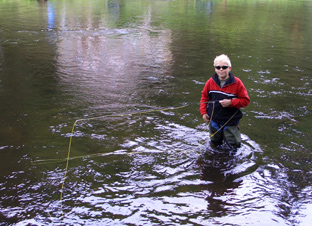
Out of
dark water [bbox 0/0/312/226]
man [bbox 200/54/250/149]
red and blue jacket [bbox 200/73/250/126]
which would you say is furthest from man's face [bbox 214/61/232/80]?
dark water [bbox 0/0/312/226]

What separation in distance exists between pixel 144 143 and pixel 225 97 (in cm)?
168

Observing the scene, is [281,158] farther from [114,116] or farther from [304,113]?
[114,116]

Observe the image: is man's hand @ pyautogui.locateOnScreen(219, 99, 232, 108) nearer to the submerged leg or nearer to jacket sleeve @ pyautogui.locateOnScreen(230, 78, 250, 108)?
jacket sleeve @ pyautogui.locateOnScreen(230, 78, 250, 108)

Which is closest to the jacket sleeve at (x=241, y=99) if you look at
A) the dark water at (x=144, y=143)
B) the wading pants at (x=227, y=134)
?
the wading pants at (x=227, y=134)

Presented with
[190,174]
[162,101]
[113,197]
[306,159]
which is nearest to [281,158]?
[306,159]

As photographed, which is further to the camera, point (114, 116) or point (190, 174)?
point (114, 116)

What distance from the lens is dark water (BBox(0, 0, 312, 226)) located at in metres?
4.17

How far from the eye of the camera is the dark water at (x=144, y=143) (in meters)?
4.17

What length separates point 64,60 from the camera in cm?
1179

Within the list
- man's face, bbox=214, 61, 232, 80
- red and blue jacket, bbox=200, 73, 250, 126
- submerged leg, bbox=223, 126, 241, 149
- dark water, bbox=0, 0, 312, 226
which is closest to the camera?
dark water, bbox=0, 0, 312, 226

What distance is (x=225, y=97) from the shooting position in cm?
510

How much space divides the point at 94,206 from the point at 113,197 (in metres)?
0.28

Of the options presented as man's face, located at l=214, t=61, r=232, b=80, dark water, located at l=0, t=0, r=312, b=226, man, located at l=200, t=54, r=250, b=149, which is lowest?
dark water, located at l=0, t=0, r=312, b=226

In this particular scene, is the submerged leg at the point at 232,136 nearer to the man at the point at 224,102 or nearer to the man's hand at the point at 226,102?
the man at the point at 224,102
